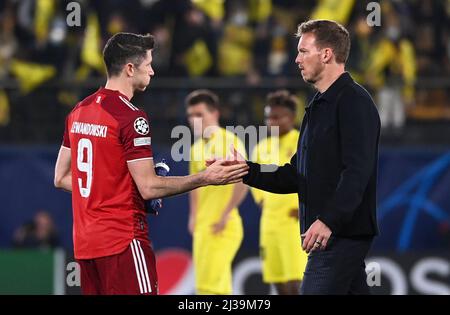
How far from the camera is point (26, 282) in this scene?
13.1 metres

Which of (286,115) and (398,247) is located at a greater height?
(286,115)

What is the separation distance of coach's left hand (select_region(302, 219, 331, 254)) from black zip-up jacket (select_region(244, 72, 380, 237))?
36 millimetres

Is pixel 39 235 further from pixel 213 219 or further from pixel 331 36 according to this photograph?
pixel 331 36

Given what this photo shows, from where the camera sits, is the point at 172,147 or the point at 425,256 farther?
the point at 172,147

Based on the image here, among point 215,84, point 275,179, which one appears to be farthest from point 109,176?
point 215,84

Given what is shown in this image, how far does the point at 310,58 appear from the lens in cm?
658

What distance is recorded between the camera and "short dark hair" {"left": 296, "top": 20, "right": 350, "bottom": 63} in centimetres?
655

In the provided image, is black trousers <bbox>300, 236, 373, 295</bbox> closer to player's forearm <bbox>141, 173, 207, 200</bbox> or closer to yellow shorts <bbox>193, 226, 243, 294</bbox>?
player's forearm <bbox>141, 173, 207, 200</bbox>

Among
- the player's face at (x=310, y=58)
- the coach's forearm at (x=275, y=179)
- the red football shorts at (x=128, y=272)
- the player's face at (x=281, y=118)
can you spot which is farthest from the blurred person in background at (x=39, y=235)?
the player's face at (x=310, y=58)

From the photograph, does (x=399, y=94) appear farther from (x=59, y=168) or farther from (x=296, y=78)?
(x=59, y=168)

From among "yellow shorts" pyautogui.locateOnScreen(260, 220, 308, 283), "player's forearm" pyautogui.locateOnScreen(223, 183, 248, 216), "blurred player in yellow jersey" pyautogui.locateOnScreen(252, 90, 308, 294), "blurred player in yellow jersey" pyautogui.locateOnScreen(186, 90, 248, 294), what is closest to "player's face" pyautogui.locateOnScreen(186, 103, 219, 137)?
"blurred player in yellow jersey" pyautogui.locateOnScreen(186, 90, 248, 294)

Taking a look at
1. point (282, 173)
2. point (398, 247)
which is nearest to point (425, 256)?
point (398, 247)

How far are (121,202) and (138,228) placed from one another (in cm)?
20

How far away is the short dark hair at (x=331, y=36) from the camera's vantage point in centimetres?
655
